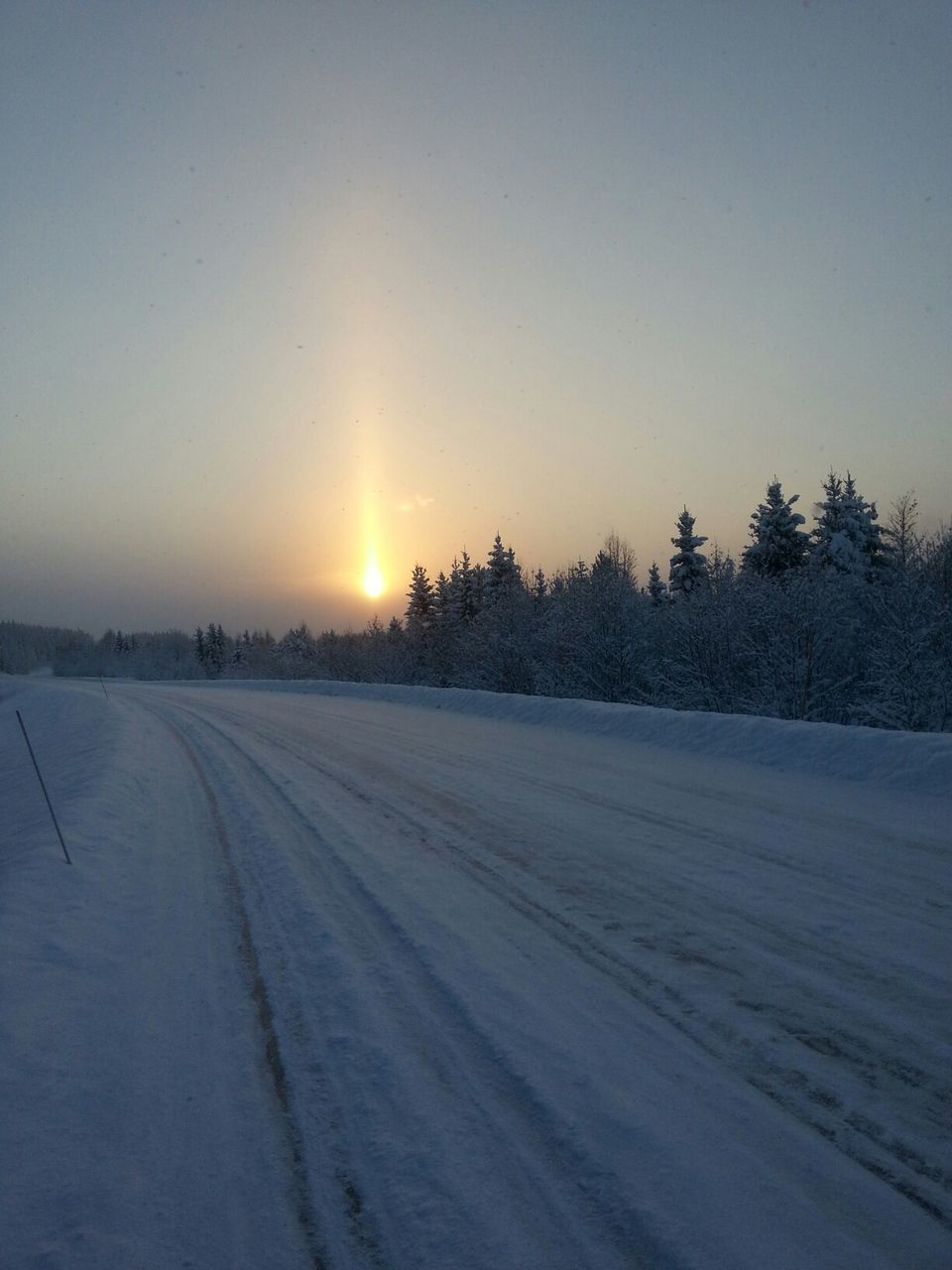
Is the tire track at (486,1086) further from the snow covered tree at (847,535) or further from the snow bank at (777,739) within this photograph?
the snow covered tree at (847,535)

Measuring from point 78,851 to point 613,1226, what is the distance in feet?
20.0

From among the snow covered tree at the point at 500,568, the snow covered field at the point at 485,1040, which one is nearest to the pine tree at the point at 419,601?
the snow covered tree at the point at 500,568

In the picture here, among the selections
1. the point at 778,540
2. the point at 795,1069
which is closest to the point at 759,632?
the point at 778,540

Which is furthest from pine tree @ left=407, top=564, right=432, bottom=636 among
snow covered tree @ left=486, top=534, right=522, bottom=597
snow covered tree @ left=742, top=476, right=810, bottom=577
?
snow covered tree @ left=742, top=476, right=810, bottom=577

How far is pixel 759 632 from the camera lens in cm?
2375

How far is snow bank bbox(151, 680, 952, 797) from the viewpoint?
854 cm

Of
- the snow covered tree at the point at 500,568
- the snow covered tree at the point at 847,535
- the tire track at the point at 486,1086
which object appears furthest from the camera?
the snow covered tree at the point at 500,568

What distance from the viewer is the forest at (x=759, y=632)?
19078mm

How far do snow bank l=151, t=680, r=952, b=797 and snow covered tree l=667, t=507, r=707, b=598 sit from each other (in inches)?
953

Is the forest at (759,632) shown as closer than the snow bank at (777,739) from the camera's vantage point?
No

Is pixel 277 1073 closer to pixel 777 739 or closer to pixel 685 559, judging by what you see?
pixel 777 739

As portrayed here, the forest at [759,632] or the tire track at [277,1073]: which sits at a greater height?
the forest at [759,632]

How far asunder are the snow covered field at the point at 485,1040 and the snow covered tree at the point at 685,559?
3344cm

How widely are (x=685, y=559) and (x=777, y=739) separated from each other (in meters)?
31.0
